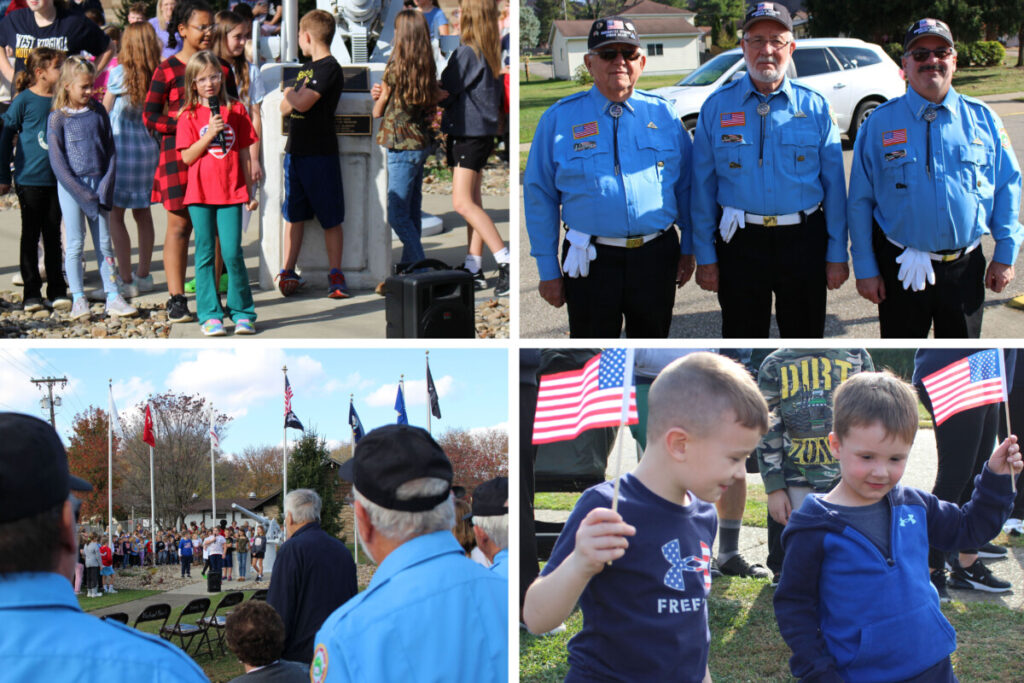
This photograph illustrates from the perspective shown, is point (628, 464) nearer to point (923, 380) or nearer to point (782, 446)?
point (782, 446)

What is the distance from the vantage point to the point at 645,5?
4172mm

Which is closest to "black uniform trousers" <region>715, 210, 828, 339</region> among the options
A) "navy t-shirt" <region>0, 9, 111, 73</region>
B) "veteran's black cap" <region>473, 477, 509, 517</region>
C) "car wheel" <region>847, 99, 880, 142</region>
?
"veteran's black cap" <region>473, 477, 509, 517</region>

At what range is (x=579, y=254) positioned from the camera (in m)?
3.53

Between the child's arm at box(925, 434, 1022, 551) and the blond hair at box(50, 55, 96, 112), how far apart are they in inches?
171

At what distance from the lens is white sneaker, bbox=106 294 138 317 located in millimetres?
5203

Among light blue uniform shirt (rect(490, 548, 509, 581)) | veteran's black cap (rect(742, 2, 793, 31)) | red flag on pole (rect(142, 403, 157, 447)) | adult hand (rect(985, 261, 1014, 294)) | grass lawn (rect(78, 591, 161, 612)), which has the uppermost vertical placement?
veteran's black cap (rect(742, 2, 793, 31))

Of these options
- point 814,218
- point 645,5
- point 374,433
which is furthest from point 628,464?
point 645,5

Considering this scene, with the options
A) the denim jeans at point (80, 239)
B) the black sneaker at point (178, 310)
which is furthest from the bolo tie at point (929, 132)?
the denim jeans at point (80, 239)

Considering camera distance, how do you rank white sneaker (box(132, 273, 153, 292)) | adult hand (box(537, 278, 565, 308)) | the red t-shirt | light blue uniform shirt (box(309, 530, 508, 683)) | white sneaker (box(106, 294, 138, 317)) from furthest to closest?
1. white sneaker (box(132, 273, 153, 292))
2. white sneaker (box(106, 294, 138, 317))
3. the red t-shirt
4. adult hand (box(537, 278, 565, 308))
5. light blue uniform shirt (box(309, 530, 508, 683))

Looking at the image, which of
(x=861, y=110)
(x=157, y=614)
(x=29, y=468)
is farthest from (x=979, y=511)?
(x=861, y=110)

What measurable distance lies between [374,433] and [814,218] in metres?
1.91

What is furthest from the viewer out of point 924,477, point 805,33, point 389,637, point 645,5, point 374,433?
point 805,33

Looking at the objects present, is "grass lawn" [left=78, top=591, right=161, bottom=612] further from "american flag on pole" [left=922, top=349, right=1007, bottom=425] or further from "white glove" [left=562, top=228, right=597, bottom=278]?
"american flag on pole" [left=922, top=349, right=1007, bottom=425]

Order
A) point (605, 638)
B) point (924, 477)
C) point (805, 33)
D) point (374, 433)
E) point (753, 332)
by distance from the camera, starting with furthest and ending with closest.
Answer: point (805, 33) < point (753, 332) < point (924, 477) < point (605, 638) < point (374, 433)
